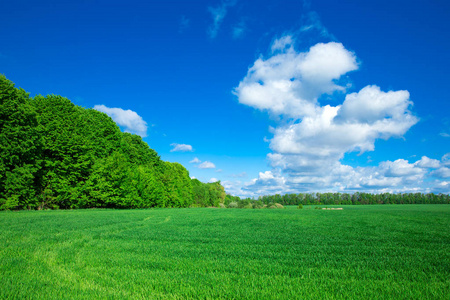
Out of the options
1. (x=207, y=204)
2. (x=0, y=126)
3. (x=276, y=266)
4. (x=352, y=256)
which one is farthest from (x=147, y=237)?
(x=207, y=204)

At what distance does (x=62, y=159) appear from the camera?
3362 centimetres

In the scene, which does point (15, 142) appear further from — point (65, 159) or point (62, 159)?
point (62, 159)

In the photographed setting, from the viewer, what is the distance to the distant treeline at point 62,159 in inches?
1017

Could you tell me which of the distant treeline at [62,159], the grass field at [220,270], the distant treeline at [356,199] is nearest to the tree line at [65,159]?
the distant treeline at [62,159]

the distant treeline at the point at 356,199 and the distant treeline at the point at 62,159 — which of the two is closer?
the distant treeline at the point at 62,159

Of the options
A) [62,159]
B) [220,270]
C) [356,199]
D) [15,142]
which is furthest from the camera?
Answer: [356,199]

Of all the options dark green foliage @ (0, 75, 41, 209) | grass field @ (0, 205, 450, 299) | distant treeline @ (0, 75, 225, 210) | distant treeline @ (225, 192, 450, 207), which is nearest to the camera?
grass field @ (0, 205, 450, 299)

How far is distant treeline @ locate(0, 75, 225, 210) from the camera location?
2583cm

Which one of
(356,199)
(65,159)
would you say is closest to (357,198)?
(356,199)

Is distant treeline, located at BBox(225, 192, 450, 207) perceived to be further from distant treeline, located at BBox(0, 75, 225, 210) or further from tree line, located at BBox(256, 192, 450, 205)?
distant treeline, located at BBox(0, 75, 225, 210)

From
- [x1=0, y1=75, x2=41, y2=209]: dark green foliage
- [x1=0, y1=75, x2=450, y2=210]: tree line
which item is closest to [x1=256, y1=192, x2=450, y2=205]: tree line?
[x1=0, y1=75, x2=450, y2=210]: tree line

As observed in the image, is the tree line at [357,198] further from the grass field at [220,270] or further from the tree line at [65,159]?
the grass field at [220,270]

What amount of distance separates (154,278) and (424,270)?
728 centimetres

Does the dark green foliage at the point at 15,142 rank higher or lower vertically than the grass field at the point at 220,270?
higher
